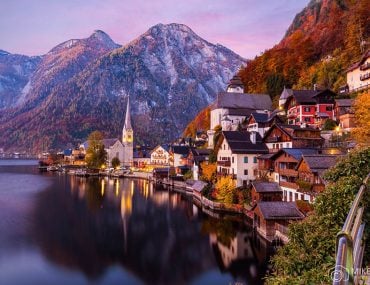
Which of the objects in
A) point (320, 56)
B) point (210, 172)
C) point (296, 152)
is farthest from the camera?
point (320, 56)

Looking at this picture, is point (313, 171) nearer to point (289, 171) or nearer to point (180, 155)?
point (289, 171)

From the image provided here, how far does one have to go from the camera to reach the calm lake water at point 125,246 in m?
29.7

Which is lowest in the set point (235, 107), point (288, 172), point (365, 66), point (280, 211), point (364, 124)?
point (280, 211)

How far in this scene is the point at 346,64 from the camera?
263 ft

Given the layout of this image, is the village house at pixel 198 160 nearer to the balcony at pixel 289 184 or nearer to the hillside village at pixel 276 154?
the hillside village at pixel 276 154

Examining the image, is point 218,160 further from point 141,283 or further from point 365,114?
point 141,283

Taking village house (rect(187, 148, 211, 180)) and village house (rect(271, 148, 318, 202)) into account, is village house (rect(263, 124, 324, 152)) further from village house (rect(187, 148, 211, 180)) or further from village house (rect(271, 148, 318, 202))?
village house (rect(187, 148, 211, 180))

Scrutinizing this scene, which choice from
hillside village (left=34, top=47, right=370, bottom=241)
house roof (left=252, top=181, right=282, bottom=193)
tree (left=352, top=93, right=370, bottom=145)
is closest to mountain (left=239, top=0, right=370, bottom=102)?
hillside village (left=34, top=47, right=370, bottom=241)

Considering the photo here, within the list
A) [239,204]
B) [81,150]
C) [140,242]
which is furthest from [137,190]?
[81,150]

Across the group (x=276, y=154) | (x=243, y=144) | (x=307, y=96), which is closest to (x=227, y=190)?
(x=243, y=144)

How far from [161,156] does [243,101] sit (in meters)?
44.2

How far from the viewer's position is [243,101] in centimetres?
9719

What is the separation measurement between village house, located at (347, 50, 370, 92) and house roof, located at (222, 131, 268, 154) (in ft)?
75.2

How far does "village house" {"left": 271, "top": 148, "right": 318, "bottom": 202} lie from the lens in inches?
1659
